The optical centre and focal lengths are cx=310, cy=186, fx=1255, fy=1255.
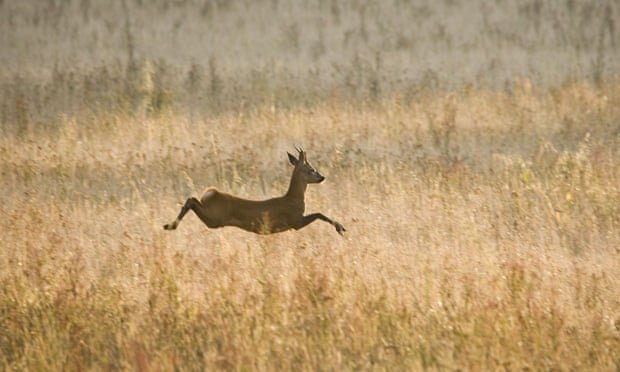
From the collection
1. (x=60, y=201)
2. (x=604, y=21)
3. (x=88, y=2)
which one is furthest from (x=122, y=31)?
(x=60, y=201)

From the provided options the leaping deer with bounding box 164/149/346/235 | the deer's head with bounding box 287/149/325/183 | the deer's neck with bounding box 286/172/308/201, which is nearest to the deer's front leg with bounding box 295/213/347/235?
the leaping deer with bounding box 164/149/346/235

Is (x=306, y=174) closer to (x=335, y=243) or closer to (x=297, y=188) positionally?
(x=297, y=188)

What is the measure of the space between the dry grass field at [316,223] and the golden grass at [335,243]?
22 mm

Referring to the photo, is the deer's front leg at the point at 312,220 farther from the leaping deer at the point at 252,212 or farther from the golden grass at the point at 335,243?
the golden grass at the point at 335,243

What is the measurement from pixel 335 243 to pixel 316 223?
2.31 feet

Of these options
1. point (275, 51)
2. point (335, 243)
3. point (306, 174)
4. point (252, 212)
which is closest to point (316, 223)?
point (335, 243)

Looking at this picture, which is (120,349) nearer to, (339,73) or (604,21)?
(339,73)

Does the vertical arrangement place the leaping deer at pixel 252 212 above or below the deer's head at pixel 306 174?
below

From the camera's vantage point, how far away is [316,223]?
955 cm

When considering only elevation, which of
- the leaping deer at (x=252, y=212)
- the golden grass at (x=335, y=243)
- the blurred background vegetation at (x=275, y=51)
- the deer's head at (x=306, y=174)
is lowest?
the golden grass at (x=335, y=243)

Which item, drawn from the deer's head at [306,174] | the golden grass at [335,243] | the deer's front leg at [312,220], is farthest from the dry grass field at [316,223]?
the deer's head at [306,174]

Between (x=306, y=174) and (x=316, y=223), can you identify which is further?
(x=316, y=223)

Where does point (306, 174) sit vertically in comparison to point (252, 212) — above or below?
above

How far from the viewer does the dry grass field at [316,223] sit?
6.65 m
